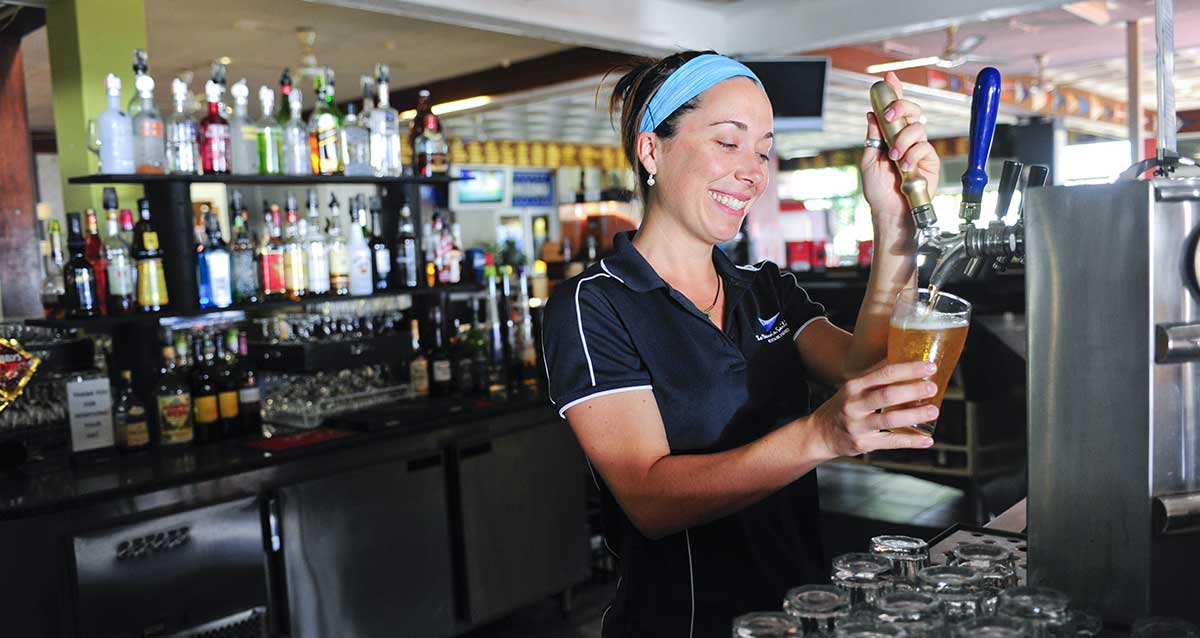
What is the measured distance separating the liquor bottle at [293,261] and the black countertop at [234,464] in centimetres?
53

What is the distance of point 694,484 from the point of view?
1.16 metres

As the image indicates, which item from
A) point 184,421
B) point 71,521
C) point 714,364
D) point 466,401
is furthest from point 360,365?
point 714,364

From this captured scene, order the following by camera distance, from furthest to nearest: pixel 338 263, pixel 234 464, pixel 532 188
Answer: pixel 532 188
pixel 338 263
pixel 234 464

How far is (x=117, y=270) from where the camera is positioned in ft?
9.93

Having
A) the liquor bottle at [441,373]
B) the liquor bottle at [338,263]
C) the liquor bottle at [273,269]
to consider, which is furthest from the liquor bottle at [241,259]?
the liquor bottle at [441,373]

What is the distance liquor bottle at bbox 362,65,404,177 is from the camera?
361 cm

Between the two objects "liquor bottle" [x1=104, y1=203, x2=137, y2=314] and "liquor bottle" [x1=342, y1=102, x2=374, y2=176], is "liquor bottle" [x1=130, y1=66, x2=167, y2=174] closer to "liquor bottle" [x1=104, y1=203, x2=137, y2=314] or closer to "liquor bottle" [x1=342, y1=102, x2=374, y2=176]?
"liquor bottle" [x1=104, y1=203, x2=137, y2=314]

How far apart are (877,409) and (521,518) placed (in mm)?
2763

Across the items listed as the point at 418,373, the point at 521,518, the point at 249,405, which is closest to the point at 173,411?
the point at 249,405

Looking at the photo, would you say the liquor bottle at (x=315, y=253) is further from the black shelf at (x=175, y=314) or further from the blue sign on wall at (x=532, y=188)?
the blue sign on wall at (x=532, y=188)

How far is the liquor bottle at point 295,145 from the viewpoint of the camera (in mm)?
3404

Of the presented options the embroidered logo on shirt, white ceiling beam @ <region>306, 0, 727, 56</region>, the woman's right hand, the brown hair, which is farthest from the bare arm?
white ceiling beam @ <region>306, 0, 727, 56</region>

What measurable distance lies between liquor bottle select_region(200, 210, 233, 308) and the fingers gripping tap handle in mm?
2566

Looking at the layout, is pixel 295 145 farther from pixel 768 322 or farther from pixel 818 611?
pixel 818 611
